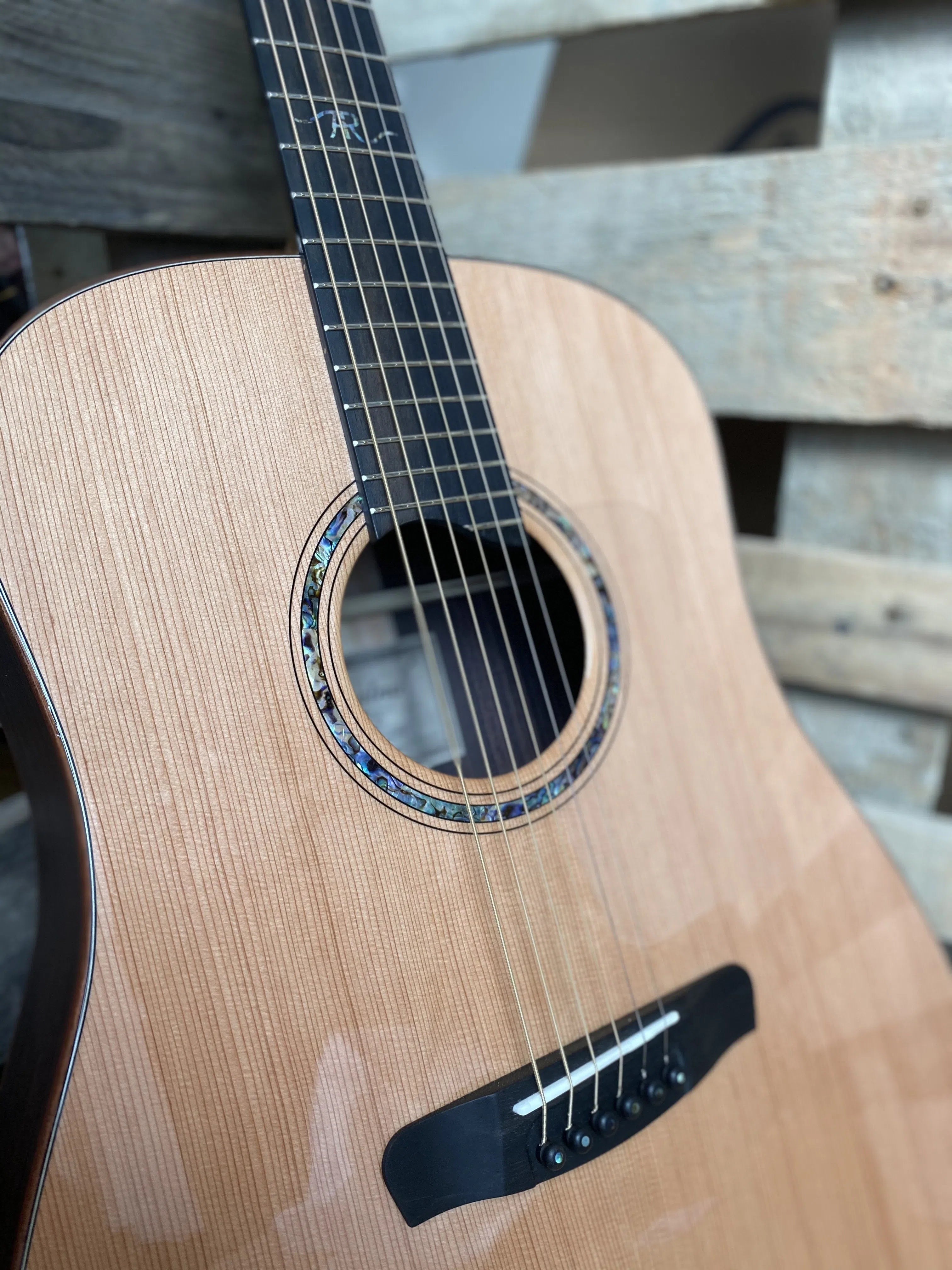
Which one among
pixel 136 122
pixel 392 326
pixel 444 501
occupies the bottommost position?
pixel 444 501

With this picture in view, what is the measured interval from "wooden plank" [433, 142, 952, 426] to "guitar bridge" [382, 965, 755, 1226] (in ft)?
1.94

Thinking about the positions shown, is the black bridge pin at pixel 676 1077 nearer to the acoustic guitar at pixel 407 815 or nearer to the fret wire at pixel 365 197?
the acoustic guitar at pixel 407 815

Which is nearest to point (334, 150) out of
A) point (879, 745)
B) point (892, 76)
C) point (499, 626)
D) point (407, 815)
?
point (499, 626)

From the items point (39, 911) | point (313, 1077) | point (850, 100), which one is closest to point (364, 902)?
point (313, 1077)

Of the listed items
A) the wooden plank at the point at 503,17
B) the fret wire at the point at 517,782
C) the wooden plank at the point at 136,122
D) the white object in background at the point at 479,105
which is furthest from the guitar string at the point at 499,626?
the white object in background at the point at 479,105

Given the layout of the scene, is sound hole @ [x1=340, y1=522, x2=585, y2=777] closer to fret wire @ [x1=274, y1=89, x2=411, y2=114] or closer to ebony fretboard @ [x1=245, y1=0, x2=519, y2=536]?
ebony fretboard @ [x1=245, y1=0, x2=519, y2=536]

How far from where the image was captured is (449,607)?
67 centimetres

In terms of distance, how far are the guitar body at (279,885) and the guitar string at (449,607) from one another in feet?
0.04

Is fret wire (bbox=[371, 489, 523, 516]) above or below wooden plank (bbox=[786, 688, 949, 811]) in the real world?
above

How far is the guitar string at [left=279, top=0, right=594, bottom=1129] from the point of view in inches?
22.3

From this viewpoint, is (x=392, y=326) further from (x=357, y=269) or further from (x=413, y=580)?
(x=413, y=580)

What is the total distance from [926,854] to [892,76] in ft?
2.58

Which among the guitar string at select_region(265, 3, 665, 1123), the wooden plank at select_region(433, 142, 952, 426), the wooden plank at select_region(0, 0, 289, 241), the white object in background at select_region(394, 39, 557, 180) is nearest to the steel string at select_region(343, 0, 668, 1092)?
the guitar string at select_region(265, 3, 665, 1123)

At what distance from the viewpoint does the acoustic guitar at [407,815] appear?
471 millimetres
